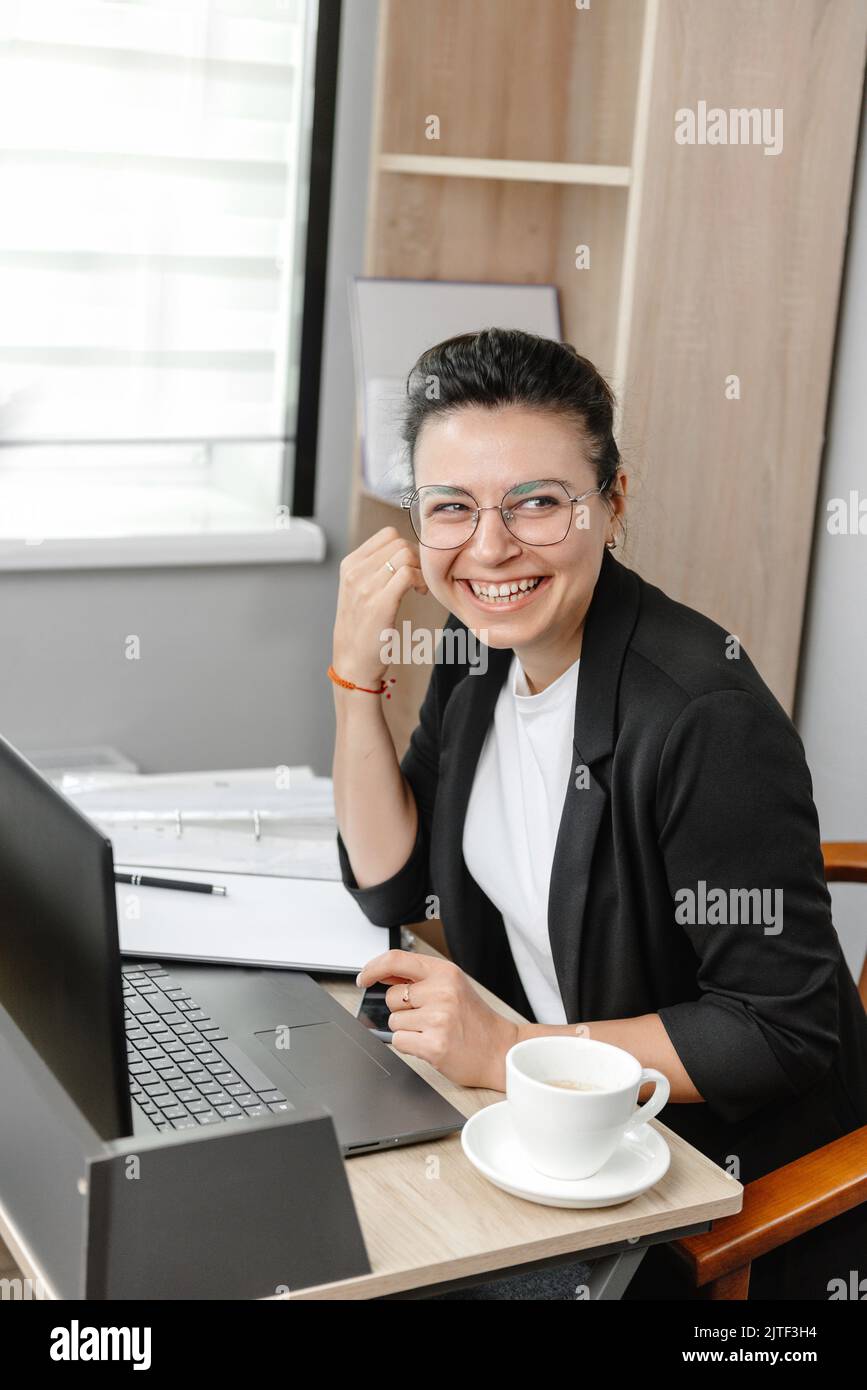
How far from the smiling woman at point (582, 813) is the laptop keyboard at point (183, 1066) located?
13cm

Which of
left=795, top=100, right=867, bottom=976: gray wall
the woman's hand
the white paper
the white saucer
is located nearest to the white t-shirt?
the white paper

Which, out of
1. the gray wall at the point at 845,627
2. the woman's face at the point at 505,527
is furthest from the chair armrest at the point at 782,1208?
the gray wall at the point at 845,627

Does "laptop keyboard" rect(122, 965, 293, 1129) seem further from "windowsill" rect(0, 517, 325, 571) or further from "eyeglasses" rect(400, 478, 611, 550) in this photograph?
"windowsill" rect(0, 517, 325, 571)

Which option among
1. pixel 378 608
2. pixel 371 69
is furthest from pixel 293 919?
pixel 371 69

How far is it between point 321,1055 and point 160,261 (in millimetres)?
1770

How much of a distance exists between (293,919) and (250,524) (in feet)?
4.65

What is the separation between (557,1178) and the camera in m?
1.05

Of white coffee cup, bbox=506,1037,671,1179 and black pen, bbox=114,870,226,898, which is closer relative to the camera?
white coffee cup, bbox=506,1037,671,1179

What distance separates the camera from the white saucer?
1.03 meters

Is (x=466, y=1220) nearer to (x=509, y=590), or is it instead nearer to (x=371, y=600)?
(x=509, y=590)

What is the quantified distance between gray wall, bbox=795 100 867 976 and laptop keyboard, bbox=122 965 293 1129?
4.16ft

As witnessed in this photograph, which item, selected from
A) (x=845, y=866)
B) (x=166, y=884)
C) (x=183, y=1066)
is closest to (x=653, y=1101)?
(x=183, y=1066)

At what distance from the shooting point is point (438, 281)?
8.46 ft
